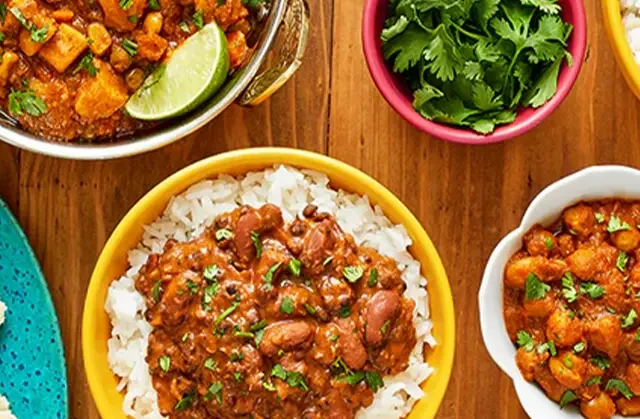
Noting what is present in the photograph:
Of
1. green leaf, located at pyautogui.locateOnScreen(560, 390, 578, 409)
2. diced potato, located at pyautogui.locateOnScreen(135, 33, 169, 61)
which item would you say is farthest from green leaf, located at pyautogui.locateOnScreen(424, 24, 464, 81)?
green leaf, located at pyautogui.locateOnScreen(560, 390, 578, 409)

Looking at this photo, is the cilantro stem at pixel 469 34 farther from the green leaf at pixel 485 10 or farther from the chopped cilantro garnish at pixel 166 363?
the chopped cilantro garnish at pixel 166 363

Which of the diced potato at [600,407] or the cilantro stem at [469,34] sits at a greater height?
the cilantro stem at [469,34]

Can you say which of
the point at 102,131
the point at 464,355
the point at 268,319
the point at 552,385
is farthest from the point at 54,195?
the point at 552,385

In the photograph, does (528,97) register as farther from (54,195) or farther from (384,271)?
(54,195)

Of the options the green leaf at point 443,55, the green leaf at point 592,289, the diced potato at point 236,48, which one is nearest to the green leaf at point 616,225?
the green leaf at point 592,289

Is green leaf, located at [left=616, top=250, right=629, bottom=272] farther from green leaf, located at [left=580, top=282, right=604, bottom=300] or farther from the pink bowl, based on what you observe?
the pink bowl

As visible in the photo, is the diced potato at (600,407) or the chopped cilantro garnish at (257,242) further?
the diced potato at (600,407)

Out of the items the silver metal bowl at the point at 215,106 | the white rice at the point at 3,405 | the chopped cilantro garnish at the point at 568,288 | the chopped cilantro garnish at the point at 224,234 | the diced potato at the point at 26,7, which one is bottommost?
the white rice at the point at 3,405

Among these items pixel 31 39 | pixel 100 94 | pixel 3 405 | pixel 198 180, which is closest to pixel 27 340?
pixel 3 405
